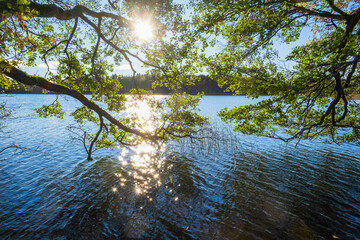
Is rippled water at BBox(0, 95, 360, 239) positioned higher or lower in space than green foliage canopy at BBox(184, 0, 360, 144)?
lower

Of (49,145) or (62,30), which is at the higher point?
(62,30)

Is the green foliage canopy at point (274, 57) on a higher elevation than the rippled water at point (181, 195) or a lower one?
higher

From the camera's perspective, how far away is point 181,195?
403 inches

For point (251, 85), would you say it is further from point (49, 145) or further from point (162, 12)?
point (49, 145)

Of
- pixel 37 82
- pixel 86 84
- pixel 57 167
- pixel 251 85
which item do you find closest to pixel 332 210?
pixel 251 85

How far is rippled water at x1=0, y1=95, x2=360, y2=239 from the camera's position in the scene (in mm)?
7574

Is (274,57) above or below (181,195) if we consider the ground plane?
above

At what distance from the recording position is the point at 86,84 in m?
9.05

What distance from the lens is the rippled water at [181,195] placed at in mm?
7574

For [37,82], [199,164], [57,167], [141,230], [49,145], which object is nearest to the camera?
[37,82]

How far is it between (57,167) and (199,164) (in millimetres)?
11338

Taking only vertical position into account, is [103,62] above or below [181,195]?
above

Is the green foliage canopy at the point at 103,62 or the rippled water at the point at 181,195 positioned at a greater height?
the green foliage canopy at the point at 103,62

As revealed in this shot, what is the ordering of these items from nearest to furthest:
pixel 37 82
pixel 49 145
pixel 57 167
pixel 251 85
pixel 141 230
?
pixel 37 82
pixel 141 230
pixel 251 85
pixel 57 167
pixel 49 145
